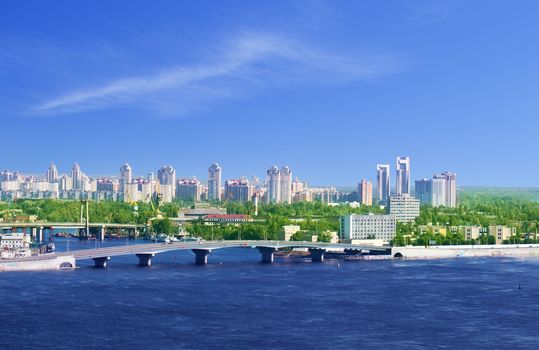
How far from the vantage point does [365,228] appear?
40938 millimetres

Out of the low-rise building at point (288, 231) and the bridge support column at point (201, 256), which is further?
the low-rise building at point (288, 231)

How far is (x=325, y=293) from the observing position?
2031cm

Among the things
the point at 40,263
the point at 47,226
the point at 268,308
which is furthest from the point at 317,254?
the point at 47,226

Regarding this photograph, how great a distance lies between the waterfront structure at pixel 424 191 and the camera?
81.1 m

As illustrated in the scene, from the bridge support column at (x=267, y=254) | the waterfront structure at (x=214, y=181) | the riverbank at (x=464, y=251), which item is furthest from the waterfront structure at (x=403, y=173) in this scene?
the bridge support column at (x=267, y=254)

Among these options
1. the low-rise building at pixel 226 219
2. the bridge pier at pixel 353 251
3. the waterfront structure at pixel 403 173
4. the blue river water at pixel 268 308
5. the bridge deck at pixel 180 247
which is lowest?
the blue river water at pixel 268 308

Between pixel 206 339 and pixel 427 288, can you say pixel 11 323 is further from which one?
pixel 427 288

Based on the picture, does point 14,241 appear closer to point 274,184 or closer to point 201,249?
point 201,249

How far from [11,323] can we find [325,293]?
723cm

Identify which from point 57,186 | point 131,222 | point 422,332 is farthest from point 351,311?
point 57,186

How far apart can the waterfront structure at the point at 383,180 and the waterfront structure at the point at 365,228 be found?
47.6 m

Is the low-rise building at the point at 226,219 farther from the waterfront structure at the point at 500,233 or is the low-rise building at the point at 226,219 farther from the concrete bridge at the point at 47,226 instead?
the waterfront structure at the point at 500,233

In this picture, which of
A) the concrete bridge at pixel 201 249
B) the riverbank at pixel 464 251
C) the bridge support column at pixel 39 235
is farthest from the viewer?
the bridge support column at pixel 39 235

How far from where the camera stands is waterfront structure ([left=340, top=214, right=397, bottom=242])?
133 feet
